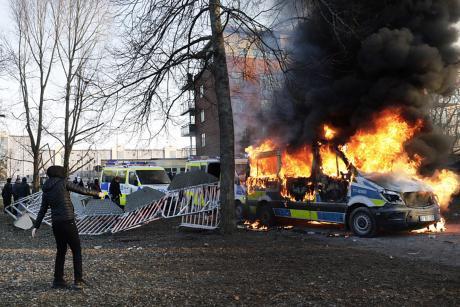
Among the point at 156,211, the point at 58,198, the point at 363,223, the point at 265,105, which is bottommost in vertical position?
the point at 363,223

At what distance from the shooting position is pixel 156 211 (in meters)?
12.4

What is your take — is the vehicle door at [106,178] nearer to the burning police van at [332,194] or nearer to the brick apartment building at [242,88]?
the brick apartment building at [242,88]

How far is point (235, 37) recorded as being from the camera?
12.0 meters

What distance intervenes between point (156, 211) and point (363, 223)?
5.36 metres

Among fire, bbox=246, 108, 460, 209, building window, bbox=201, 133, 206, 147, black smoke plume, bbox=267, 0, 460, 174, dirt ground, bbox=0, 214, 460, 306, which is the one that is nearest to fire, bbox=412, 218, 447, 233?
fire, bbox=246, 108, 460, 209

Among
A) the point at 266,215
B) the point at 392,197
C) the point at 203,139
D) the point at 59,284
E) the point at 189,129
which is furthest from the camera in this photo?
the point at 203,139

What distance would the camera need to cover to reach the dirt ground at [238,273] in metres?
5.43

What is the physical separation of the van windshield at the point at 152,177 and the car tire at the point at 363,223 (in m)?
11.4

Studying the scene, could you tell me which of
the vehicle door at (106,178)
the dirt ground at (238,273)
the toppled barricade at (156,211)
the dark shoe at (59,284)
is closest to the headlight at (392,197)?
the dirt ground at (238,273)

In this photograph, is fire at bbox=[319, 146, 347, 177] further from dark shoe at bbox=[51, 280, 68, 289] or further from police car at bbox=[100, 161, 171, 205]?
police car at bbox=[100, 161, 171, 205]

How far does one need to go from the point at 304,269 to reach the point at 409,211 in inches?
187

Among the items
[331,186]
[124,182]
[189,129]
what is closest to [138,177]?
[124,182]

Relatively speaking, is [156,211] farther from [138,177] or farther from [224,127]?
[138,177]

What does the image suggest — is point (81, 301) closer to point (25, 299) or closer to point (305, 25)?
point (25, 299)
